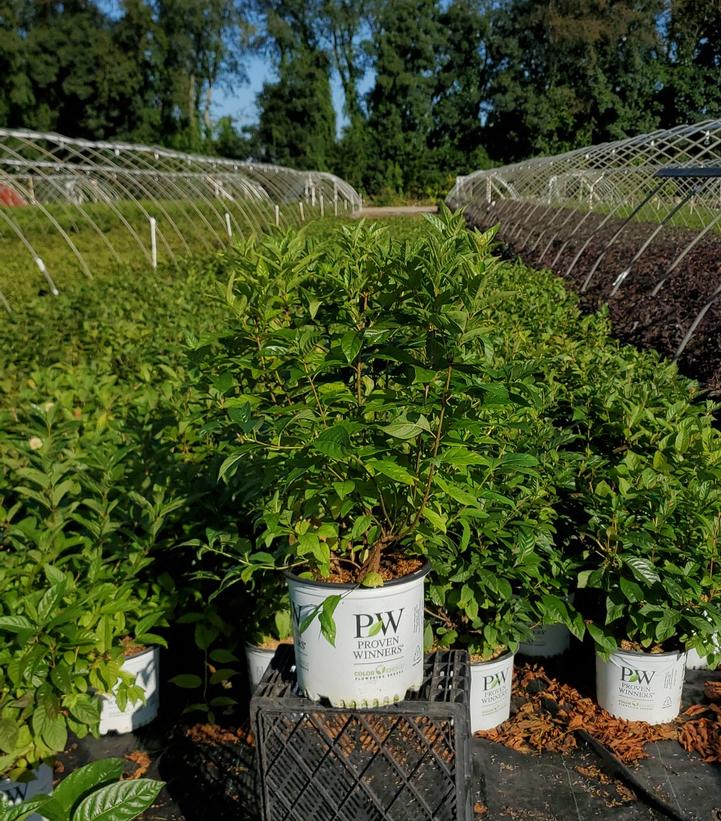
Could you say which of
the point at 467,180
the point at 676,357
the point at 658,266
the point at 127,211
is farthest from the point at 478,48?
the point at 676,357

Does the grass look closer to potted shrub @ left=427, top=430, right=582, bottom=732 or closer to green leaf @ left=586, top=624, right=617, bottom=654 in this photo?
potted shrub @ left=427, top=430, right=582, bottom=732

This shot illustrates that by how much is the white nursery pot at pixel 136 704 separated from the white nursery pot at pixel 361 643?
1128 millimetres

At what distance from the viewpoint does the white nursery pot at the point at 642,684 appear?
8.96 ft

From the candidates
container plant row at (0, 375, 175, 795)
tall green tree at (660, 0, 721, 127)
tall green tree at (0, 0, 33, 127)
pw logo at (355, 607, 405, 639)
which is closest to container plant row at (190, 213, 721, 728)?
pw logo at (355, 607, 405, 639)

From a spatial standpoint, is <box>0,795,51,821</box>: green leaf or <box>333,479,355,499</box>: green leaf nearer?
<box>0,795,51,821</box>: green leaf

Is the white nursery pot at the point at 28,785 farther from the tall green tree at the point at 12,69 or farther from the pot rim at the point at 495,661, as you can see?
the tall green tree at the point at 12,69

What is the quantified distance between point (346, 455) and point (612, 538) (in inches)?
54.1

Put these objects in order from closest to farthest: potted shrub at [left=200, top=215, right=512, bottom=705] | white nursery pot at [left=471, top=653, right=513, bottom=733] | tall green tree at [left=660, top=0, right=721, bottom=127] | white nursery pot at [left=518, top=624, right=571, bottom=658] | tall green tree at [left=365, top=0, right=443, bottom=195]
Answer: potted shrub at [left=200, top=215, right=512, bottom=705] → white nursery pot at [left=471, top=653, right=513, bottom=733] → white nursery pot at [left=518, top=624, right=571, bottom=658] → tall green tree at [left=660, top=0, right=721, bottom=127] → tall green tree at [left=365, top=0, right=443, bottom=195]

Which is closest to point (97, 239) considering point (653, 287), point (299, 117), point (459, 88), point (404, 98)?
point (653, 287)

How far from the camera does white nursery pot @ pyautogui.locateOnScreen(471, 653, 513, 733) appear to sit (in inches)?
107

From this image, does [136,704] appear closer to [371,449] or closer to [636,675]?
[371,449]

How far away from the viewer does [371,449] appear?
5.76 ft

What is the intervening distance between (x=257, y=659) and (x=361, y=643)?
1133 mm

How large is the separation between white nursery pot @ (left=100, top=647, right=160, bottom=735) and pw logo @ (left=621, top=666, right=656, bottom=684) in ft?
5.58
